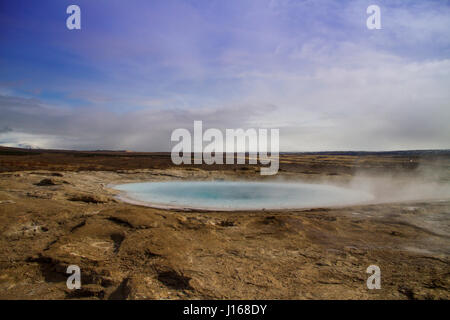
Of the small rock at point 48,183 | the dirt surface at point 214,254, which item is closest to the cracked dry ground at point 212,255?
the dirt surface at point 214,254

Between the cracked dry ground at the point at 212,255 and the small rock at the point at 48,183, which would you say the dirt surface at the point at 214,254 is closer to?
the cracked dry ground at the point at 212,255

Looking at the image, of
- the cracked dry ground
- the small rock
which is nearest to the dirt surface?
the cracked dry ground

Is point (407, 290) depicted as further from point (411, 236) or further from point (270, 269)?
point (411, 236)

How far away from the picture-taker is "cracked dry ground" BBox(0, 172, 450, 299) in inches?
153

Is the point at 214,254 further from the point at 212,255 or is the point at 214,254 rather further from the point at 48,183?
the point at 48,183

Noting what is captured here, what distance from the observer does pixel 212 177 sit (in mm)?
23953

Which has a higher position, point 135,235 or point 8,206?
point 8,206

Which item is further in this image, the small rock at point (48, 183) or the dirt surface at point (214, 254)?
the small rock at point (48, 183)

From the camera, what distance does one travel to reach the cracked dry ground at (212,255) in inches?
153

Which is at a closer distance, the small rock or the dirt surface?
the dirt surface

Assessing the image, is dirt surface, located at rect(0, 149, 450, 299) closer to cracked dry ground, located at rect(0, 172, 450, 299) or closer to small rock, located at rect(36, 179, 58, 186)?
cracked dry ground, located at rect(0, 172, 450, 299)
